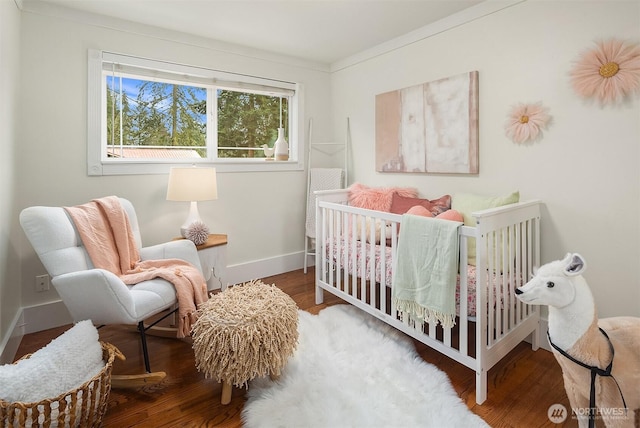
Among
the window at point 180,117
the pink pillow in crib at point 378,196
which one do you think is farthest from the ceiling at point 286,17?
the pink pillow in crib at point 378,196

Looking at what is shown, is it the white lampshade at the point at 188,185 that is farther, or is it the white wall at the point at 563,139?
the white lampshade at the point at 188,185

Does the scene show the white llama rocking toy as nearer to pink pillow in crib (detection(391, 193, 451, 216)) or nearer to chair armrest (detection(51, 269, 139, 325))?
pink pillow in crib (detection(391, 193, 451, 216))

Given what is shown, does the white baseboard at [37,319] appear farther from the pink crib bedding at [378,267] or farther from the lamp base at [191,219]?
the pink crib bedding at [378,267]

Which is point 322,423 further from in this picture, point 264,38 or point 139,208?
point 264,38

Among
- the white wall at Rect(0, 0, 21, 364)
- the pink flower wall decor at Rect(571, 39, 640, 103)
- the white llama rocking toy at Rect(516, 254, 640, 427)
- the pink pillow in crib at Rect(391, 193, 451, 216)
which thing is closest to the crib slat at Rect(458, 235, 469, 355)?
the white llama rocking toy at Rect(516, 254, 640, 427)

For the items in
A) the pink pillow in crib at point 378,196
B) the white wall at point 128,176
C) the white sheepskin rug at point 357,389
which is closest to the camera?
the white sheepskin rug at point 357,389

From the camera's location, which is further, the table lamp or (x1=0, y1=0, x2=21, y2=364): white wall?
the table lamp

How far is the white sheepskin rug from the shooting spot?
4.83ft

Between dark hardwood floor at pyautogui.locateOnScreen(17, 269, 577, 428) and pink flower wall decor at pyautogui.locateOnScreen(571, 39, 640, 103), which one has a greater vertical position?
pink flower wall decor at pyautogui.locateOnScreen(571, 39, 640, 103)

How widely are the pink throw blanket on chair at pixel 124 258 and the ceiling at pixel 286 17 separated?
4.59 ft

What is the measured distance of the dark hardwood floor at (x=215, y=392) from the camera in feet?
4.99

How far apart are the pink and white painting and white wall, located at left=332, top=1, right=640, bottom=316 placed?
0.26 ft

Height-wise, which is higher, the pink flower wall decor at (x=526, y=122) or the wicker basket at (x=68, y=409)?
the pink flower wall decor at (x=526, y=122)

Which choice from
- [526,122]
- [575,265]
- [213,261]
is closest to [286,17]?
[526,122]
